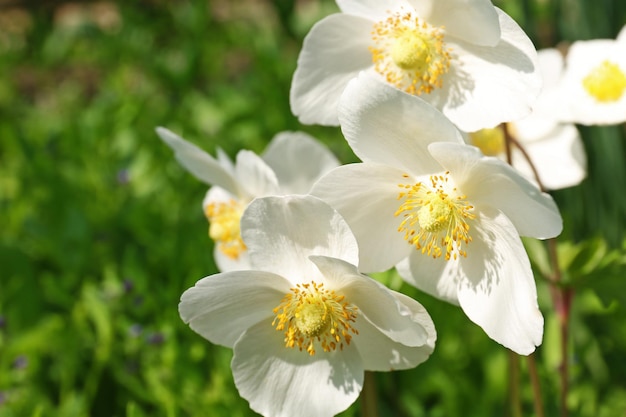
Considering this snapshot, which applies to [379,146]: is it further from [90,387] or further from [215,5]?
[215,5]

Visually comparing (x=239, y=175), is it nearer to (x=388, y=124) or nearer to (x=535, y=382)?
(x=388, y=124)

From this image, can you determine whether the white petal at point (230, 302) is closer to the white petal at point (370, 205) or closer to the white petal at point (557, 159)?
the white petal at point (370, 205)

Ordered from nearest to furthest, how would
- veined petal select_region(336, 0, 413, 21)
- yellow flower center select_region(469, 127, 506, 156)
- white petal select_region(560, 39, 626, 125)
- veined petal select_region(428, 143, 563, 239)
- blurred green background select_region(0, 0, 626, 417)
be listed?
veined petal select_region(428, 143, 563, 239)
veined petal select_region(336, 0, 413, 21)
white petal select_region(560, 39, 626, 125)
yellow flower center select_region(469, 127, 506, 156)
blurred green background select_region(0, 0, 626, 417)

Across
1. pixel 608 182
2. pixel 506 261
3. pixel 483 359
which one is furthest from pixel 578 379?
pixel 506 261

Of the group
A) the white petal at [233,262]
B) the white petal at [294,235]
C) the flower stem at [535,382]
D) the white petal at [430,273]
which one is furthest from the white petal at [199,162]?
the flower stem at [535,382]

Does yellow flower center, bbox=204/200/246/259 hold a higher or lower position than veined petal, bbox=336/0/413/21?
lower

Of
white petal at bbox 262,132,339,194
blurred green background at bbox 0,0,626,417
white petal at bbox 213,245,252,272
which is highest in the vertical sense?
white petal at bbox 262,132,339,194

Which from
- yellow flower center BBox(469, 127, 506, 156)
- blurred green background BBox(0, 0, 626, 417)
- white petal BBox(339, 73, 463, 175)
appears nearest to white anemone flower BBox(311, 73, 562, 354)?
white petal BBox(339, 73, 463, 175)

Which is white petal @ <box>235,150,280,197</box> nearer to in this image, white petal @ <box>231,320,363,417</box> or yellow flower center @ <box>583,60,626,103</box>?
white petal @ <box>231,320,363,417</box>
